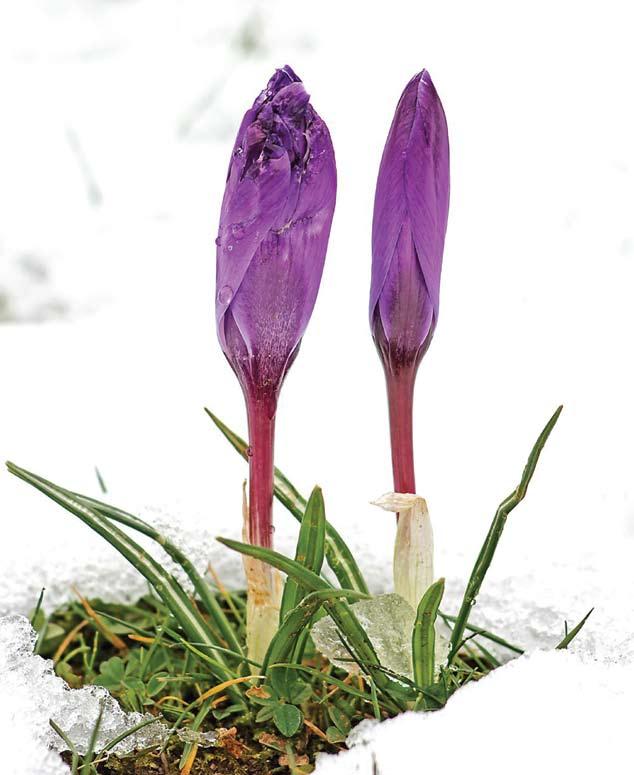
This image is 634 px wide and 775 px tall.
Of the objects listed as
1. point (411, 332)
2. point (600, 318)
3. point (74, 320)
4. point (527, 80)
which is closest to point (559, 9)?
point (527, 80)

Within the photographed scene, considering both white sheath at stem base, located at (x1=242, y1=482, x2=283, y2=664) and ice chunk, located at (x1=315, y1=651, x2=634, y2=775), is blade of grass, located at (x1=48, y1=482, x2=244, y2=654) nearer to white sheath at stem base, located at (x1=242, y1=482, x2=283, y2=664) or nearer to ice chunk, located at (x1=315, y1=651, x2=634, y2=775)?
white sheath at stem base, located at (x1=242, y1=482, x2=283, y2=664)

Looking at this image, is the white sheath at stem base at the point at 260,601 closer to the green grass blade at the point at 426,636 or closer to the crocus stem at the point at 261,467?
the crocus stem at the point at 261,467

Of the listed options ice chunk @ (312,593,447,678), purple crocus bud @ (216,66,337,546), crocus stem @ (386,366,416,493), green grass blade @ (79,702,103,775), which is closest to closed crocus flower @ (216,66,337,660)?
purple crocus bud @ (216,66,337,546)

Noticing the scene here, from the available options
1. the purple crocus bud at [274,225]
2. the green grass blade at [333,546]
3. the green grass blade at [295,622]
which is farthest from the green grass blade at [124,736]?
the purple crocus bud at [274,225]

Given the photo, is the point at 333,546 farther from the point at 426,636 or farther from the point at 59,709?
the point at 59,709

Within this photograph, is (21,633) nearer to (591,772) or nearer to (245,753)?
(245,753)

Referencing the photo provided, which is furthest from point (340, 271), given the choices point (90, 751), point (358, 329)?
point (90, 751)
